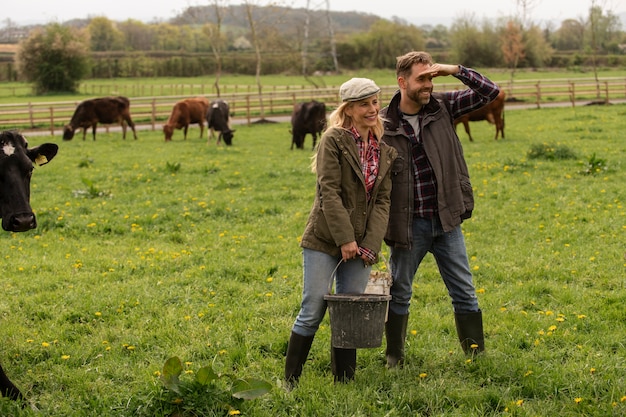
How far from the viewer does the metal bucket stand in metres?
4.41

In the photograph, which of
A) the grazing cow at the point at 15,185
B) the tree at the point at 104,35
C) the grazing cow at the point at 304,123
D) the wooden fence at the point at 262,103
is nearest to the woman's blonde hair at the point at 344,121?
the grazing cow at the point at 15,185

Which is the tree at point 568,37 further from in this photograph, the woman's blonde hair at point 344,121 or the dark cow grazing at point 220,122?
the woman's blonde hair at point 344,121

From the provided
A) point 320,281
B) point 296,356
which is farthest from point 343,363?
point 320,281

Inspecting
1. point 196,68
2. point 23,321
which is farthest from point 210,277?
point 196,68

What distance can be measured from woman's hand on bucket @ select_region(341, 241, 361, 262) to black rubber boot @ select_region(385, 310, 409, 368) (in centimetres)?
87

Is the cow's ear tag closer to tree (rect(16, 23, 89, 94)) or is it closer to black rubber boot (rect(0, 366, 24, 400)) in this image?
black rubber boot (rect(0, 366, 24, 400))

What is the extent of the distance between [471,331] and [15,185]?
3.34m

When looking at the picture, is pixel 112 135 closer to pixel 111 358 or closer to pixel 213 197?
pixel 213 197

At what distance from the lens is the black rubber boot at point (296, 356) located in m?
4.69

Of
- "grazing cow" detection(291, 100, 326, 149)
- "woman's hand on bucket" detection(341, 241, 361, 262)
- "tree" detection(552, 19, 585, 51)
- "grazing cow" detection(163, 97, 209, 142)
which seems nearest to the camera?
"woman's hand on bucket" detection(341, 241, 361, 262)

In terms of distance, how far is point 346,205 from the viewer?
180 inches

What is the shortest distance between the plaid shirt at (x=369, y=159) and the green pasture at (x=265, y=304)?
116cm

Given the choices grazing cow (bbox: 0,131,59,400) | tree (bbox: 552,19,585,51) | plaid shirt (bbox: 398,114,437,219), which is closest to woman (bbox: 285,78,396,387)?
plaid shirt (bbox: 398,114,437,219)

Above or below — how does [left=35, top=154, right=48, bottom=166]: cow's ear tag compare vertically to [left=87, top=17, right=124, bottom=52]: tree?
below
